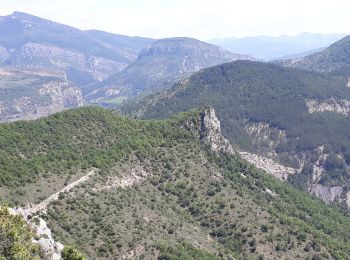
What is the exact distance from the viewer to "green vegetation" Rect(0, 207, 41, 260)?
67.3 metres

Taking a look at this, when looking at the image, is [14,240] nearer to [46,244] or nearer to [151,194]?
[46,244]

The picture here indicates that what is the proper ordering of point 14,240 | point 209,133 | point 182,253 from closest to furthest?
point 14,240
point 182,253
point 209,133

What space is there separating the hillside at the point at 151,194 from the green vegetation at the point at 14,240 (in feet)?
113

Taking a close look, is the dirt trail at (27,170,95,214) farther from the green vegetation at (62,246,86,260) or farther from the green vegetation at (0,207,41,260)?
the green vegetation at (62,246,86,260)

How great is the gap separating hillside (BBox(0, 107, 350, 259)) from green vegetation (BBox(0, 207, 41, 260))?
34.4 meters

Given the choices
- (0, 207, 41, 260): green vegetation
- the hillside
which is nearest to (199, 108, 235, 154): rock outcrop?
the hillside

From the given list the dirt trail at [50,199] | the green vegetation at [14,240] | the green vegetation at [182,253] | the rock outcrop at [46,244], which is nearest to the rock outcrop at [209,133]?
the dirt trail at [50,199]

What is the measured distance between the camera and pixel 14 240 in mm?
69375

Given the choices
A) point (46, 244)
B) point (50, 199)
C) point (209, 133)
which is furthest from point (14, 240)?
point (209, 133)

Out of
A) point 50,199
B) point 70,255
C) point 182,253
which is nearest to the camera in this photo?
point 70,255

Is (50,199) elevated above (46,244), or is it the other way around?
(46,244)

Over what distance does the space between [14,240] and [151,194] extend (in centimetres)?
8212

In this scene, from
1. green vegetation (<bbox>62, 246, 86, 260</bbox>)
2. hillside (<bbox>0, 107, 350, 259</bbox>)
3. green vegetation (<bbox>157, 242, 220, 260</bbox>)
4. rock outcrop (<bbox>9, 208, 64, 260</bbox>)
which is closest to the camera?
green vegetation (<bbox>62, 246, 86, 260</bbox>)

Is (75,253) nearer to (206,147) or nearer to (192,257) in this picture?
(192,257)
